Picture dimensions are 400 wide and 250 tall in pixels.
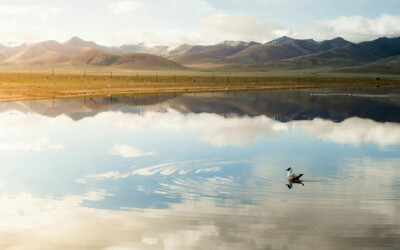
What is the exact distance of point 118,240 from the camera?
10523 mm

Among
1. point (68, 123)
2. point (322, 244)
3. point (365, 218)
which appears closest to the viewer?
point (322, 244)

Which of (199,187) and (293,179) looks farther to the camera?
(293,179)

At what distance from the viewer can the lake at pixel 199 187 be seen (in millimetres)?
10789

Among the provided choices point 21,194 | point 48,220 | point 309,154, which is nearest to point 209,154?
point 309,154

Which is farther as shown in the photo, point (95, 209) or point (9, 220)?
point (95, 209)

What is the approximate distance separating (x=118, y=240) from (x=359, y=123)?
24.6 meters

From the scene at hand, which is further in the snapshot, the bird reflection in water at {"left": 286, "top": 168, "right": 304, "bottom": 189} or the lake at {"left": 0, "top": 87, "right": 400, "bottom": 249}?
the bird reflection in water at {"left": 286, "top": 168, "right": 304, "bottom": 189}

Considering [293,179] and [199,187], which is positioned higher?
[293,179]

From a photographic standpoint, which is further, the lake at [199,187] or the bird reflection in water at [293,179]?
the bird reflection in water at [293,179]

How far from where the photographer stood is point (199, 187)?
49.2ft

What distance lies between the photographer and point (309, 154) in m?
20.7

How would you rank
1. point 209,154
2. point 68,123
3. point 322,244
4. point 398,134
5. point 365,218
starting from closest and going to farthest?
point 322,244
point 365,218
point 209,154
point 398,134
point 68,123

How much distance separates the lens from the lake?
10.8m

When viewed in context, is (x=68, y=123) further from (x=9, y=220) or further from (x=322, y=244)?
(x=322, y=244)
